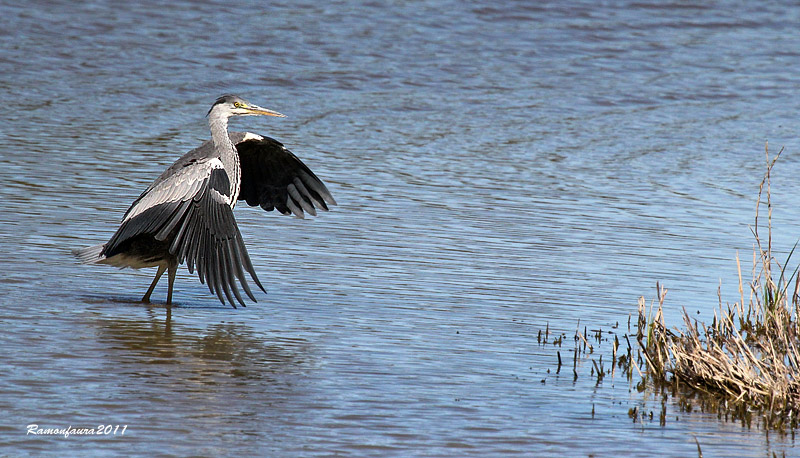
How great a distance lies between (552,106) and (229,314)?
882cm

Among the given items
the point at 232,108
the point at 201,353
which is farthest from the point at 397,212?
the point at 201,353

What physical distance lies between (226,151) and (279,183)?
67cm

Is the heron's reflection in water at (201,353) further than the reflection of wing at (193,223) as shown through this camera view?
No

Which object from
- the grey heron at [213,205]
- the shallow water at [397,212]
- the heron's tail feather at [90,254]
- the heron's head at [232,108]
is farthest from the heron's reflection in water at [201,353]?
the heron's head at [232,108]

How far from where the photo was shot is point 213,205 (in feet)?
22.0

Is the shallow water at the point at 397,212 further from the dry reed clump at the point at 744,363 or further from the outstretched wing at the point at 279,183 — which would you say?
the outstretched wing at the point at 279,183

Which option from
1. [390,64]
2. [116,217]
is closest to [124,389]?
[116,217]

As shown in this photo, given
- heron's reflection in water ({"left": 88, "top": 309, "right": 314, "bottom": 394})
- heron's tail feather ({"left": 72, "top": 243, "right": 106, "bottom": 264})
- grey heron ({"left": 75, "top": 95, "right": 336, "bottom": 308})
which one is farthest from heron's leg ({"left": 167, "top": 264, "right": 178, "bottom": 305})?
heron's tail feather ({"left": 72, "top": 243, "right": 106, "bottom": 264})

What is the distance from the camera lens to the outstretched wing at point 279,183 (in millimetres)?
7906

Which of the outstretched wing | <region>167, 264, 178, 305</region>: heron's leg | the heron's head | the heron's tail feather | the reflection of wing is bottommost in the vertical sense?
<region>167, 264, 178, 305</region>: heron's leg

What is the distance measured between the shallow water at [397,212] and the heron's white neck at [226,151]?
1.94 ft

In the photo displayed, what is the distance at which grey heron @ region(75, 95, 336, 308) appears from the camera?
646cm

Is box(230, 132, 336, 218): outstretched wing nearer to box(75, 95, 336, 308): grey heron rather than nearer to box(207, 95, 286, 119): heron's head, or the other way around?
box(75, 95, 336, 308): grey heron

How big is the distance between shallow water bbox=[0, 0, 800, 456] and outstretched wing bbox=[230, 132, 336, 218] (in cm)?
32
